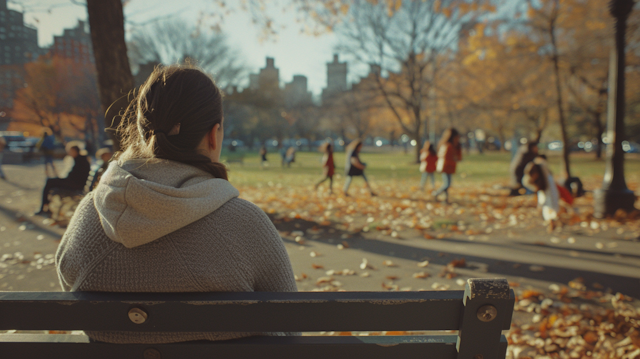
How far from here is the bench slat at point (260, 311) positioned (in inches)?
47.8

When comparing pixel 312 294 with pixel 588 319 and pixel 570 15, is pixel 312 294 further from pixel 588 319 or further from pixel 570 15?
pixel 570 15

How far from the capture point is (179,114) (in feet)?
4.41

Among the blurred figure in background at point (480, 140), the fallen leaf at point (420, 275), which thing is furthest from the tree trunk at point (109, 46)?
the blurred figure in background at point (480, 140)

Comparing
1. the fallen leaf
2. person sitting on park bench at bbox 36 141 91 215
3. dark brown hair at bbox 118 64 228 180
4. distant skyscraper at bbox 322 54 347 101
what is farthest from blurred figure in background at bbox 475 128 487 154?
dark brown hair at bbox 118 64 228 180

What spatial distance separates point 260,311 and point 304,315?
14 cm

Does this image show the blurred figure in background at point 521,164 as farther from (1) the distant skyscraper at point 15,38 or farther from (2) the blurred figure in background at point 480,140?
(2) the blurred figure in background at point 480,140

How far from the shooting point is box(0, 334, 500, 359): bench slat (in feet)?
4.21

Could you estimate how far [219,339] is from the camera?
1325 mm

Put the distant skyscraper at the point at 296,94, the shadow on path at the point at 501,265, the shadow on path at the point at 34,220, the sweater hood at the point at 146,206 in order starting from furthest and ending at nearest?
the distant skyscraper at the point at 296,94 → the shadow on path at the point at 34,220 → the shadow on path at the point at 501,265 → the sweater hood at the point at 146,206

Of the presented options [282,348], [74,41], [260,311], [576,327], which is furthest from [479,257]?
[74,41]

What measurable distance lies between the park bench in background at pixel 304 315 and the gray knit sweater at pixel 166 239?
0.17 ft

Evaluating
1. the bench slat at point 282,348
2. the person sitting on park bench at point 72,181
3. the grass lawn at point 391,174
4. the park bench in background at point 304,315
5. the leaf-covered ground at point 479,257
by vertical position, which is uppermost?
the park bench in background at point 304,315

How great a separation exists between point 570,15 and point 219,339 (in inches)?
522

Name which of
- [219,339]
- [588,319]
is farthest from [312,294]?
[588,319]
